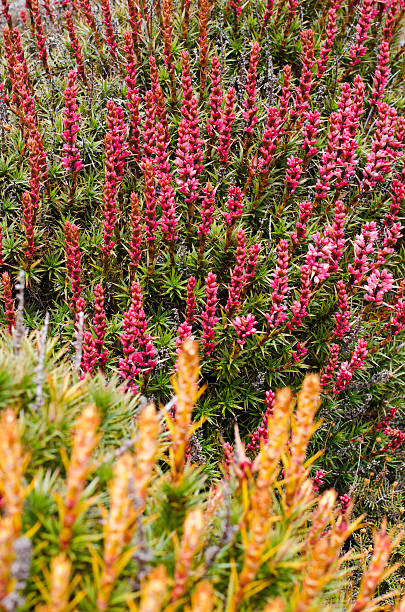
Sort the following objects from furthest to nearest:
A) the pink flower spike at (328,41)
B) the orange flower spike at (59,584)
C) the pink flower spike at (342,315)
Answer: the pink flower spike at (328,41), the pink flower spike at (342,315), the orange flower spike at (59,584)

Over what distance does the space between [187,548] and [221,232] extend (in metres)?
3.30

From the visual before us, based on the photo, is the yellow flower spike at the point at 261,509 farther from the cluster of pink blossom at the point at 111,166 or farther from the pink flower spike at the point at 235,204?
the cluster of pink blossom at the point at 111,166

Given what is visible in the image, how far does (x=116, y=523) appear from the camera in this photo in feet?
4.68

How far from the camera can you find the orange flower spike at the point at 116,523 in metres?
1.39

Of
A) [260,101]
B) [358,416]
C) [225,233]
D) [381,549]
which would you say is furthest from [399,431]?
[260,101]

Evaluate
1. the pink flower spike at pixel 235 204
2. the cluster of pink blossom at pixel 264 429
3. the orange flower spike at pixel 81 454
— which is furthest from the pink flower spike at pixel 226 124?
the orange flower spike at pixel 81 454

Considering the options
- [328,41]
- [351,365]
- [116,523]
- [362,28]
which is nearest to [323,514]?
[116,523]

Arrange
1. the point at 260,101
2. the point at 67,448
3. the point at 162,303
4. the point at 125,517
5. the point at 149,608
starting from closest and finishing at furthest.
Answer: the point at 149,608 < the point at 125,517 < the point at 67,448 < the point at 162,303 < the point at 260,101

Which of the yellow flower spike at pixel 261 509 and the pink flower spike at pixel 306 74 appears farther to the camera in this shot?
the pink flower spike at pixel 306 74

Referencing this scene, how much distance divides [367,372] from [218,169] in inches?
92.5

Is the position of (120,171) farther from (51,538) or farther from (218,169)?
(51,538)

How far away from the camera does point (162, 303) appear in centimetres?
448

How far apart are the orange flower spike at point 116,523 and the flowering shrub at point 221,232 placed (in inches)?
77.3

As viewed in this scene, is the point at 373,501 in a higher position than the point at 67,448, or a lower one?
lower
